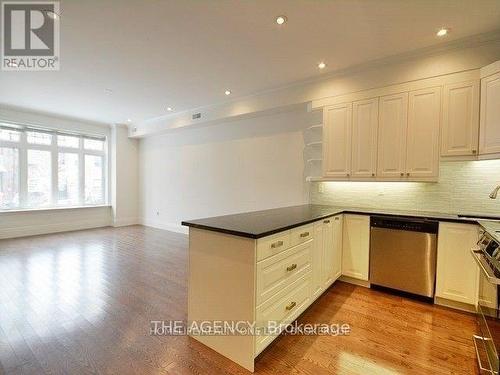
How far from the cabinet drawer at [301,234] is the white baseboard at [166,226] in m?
4.55

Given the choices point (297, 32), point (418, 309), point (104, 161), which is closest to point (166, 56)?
point (297, 32)

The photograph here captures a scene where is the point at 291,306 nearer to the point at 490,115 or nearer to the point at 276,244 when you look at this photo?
the point at 276,244

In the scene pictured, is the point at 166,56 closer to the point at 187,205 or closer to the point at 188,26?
the point at 188,26

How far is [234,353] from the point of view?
1.81 meters

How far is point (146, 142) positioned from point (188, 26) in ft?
17.8

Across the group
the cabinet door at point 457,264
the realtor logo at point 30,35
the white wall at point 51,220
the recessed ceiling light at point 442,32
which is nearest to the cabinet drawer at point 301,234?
the cabinet door at point 457,264

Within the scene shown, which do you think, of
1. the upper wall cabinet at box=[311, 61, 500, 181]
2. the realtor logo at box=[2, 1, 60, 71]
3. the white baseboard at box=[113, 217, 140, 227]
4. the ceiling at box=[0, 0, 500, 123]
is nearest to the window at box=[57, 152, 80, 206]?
the white baseboard at box=[113, 217, 140, 227]

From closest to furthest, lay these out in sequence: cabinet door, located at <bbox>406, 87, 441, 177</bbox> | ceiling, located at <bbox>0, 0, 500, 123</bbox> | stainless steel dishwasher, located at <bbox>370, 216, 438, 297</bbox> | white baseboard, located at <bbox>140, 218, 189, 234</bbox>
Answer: ceiling, located at <bbox>0, 0, 500, 123</bbox> → stainless steel dishwasher, located at <bbox>370, 216, 438, 297</bbox> → cabinet door, located at <bbox>406, 87, 441, 177</bbox> → white baseboard, located at <bbox>140, 218, 189, 234</bbox>

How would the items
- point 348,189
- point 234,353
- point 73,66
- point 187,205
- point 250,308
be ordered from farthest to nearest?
1. point 187,205
2. point 348,189
3. point 73,66
4. point 234,353
5. point 250,308

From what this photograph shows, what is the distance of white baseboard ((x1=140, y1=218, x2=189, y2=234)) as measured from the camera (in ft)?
20.9

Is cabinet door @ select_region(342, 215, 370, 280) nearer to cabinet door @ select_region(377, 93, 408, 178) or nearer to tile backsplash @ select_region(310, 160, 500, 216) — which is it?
tile backsplash @ select_region(310, 160, 500, 216)

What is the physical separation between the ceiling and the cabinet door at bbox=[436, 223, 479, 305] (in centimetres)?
216

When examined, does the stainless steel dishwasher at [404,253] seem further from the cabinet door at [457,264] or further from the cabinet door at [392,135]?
the cabinet door at [392,135]

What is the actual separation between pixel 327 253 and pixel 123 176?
6610 mm
